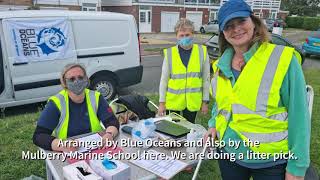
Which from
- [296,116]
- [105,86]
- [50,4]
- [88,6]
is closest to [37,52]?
[105,86]

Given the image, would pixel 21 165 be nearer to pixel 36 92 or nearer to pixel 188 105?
pixel 188 105

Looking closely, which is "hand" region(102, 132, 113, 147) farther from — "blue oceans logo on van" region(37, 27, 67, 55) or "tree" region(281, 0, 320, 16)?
"tree" region(281, 0, 320, 16)

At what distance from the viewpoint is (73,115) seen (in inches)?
113

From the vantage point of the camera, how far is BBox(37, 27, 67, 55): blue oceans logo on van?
6.01 m

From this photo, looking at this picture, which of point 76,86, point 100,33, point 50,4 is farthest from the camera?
point 50,4

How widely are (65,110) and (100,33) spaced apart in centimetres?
428

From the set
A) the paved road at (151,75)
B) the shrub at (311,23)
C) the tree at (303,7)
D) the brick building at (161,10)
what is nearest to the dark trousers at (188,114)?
the paved road at (151,75)

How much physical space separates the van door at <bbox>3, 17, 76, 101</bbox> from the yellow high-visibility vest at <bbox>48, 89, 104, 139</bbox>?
3.42 m

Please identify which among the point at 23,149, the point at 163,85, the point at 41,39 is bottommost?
the point at 23,149

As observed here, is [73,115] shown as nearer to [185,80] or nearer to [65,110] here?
[65,110]

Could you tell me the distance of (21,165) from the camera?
3787 millimetres

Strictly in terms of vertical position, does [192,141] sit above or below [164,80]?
below

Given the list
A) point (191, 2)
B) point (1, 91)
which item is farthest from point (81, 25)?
point (191, 2)

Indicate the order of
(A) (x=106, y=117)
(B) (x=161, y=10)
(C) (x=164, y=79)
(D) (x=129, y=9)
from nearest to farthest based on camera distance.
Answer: (A) (x=106, y=117)
(C) (x=164, y=79)
(D) (x=129, y=9)
(B) (x=161, y=10)
